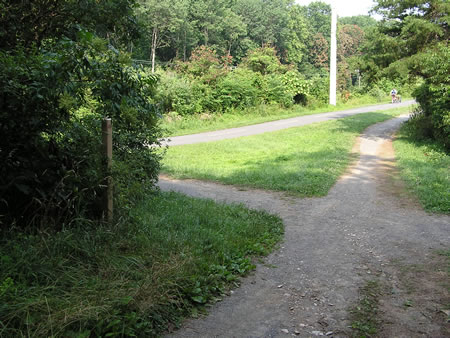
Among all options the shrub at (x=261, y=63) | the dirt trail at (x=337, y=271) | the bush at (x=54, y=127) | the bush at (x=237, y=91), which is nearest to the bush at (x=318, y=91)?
the shrub at (x=261, y=63)

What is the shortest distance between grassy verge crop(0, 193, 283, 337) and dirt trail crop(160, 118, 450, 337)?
30 cm

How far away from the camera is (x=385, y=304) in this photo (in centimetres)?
445

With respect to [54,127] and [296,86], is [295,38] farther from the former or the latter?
[54,127]

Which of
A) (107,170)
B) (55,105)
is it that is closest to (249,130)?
(107,170)

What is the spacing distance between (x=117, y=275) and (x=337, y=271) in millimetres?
2757

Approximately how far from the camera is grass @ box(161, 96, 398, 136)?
24688 millimetres

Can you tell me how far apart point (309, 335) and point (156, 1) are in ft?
189

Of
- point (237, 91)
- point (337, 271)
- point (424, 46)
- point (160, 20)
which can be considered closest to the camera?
point (337, 271)

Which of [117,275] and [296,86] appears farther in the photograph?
[296,86]

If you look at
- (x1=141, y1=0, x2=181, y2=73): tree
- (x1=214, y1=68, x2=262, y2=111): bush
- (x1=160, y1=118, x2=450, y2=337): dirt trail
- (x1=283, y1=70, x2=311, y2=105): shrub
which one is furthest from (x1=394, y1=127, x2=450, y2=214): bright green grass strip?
(x1=141, y1=0, x2=181, y2=73): tree

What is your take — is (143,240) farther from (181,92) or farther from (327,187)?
(181,92)

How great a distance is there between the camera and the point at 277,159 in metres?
15.1

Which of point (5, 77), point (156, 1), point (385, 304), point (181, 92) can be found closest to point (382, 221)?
point (385, 304)

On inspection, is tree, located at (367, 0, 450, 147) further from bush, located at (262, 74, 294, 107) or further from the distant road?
bush, located at (262, 74, 294, 107)
